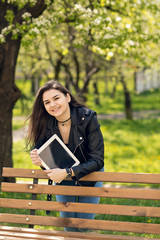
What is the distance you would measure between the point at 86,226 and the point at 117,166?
8.26 m

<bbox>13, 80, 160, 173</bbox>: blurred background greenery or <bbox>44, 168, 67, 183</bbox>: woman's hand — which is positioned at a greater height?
<bbox>44, 168, 67, 183</bbox>: woman's hand

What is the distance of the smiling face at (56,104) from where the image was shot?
3.41 m

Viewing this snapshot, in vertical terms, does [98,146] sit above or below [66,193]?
above

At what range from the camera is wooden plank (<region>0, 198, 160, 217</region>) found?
325 cm

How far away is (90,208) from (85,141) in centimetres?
60

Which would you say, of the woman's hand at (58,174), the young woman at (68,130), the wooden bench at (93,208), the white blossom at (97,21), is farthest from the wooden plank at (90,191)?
the white blossom at (97,21)

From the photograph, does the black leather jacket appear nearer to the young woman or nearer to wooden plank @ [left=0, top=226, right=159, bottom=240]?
the young woman

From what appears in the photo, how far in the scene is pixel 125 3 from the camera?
7953 mm

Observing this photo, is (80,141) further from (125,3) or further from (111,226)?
(125,3)

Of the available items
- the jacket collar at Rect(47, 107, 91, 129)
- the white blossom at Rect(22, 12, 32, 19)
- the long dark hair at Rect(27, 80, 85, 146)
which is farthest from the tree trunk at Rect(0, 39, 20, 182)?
the jacket collar at Rect(47, 107, 91, 129)

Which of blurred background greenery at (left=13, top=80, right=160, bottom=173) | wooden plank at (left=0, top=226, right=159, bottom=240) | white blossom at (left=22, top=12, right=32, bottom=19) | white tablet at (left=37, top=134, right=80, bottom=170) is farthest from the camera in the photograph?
blurred background greenery at (left=13, top=80, right=160, bottom=173)

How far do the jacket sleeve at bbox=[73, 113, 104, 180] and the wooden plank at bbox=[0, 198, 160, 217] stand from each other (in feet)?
1.03

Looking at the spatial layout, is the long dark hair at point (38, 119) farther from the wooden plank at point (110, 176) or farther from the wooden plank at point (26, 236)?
the wooden plank at point (26, 236)

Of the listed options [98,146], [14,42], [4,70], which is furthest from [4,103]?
[98,146]
